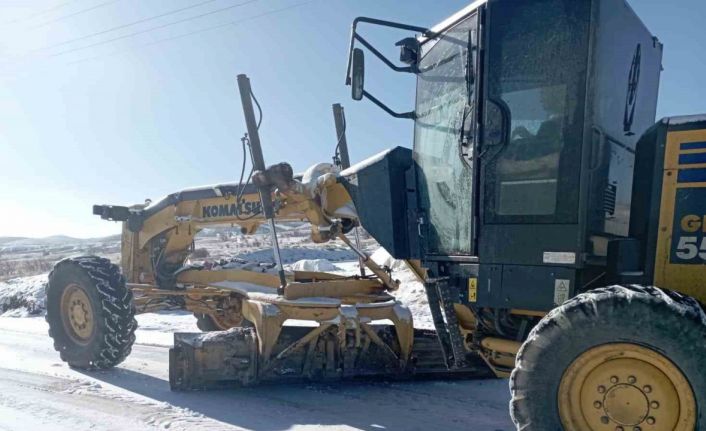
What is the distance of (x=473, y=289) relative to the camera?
3.77 meters

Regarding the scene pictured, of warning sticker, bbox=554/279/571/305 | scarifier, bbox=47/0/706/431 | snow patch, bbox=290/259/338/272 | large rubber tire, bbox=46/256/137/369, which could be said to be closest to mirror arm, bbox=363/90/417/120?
scarifier, bbox=47/0/706/431

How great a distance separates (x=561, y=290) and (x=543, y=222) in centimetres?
42

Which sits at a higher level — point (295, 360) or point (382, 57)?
point (382, 57)

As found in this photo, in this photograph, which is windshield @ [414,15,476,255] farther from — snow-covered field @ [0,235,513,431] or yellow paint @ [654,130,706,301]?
snow-covered field @ [0,235,513,431]

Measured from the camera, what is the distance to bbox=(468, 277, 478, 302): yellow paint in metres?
3.75

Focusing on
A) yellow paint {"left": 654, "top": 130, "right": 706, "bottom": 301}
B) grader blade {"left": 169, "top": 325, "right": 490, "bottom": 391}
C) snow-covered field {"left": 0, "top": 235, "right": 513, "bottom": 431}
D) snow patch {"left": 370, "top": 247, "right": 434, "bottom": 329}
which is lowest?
snow patch {"left": 370, "top": 247, "right": 434, "bottom": 329}

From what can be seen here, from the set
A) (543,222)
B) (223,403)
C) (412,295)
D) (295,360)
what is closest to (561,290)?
(543,222)

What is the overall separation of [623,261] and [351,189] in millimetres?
2469

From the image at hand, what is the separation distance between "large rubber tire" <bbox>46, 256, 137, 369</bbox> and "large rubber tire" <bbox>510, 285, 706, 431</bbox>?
4.57 meters

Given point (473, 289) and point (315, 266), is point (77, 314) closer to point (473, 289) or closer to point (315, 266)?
point (473, 289)

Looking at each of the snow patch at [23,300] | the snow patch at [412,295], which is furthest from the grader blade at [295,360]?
the snow patch at [23,300]

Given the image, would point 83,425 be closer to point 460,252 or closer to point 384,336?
point 384,336

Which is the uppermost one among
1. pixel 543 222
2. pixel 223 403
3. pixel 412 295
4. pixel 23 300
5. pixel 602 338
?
pixel 543 222

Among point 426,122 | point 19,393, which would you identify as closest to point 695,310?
point 426,122
